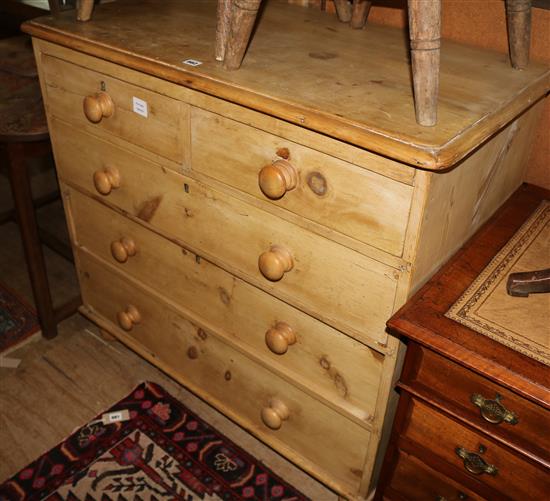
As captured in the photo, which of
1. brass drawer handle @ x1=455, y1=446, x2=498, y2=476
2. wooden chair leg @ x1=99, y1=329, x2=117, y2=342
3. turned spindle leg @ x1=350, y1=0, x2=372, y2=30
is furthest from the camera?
wooden chair leg @ x1=99, y1=329, x2=117, y2=342

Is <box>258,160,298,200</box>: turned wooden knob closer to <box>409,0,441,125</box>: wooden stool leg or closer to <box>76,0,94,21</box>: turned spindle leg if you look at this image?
<box>409,0,441,125</box>: wooden stool leg

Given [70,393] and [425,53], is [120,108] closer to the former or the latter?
[425,53]

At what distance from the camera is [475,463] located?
126cm

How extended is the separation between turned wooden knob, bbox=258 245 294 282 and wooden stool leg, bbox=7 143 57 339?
3.33 feet

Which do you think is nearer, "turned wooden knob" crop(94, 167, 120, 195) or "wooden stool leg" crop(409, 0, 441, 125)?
"wooden stool leg" crop(409, 0, 441, 125)

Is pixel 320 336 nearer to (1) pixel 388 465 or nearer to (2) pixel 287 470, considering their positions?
(1) pixel 388 465

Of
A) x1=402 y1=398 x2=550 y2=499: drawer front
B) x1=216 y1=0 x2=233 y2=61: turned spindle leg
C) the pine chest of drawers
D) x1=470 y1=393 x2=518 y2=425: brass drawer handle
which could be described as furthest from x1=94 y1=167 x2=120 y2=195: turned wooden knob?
x1=470 y1=393 x2=518 y2=425: brass drawer handle

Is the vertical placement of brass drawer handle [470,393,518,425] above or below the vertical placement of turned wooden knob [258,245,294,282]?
below

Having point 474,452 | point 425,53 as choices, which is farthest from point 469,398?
point 425,53

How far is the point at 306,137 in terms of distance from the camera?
115 cm

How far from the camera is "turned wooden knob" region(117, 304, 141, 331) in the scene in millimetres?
1956

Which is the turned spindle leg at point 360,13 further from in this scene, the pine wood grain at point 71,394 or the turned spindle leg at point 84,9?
the pine wood grain at point 71,394

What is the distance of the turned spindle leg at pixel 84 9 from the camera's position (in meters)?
1.54

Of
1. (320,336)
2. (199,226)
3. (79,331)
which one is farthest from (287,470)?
(79,331)
